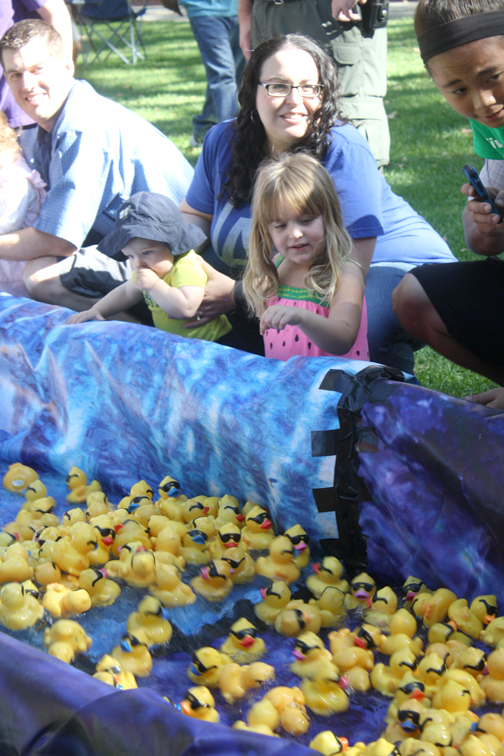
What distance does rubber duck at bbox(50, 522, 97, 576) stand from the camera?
5.97 ft

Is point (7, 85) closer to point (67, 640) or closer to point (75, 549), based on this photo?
point (75, 549)

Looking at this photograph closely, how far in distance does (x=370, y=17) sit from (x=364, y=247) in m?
1.46

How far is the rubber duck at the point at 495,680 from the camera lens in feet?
4.58

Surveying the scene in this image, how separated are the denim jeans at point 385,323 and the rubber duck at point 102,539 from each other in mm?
1131

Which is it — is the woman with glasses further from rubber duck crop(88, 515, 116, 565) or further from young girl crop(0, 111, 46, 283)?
rubber duck crop(88, 515, 116, 565)

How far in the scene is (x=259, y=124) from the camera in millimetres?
2523

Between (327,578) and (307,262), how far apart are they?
962 millimetres

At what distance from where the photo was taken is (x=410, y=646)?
1.52 m

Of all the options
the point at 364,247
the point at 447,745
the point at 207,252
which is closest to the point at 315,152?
the point at 364,247

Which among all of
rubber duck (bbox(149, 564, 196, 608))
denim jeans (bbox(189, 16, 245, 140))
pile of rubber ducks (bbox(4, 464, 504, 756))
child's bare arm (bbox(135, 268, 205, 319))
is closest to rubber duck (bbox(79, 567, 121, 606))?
pile of rubber ducks (bbox(4, 464, 504, 756))

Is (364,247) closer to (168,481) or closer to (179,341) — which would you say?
(179,341)

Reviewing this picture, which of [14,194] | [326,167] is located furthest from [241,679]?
[14,194]

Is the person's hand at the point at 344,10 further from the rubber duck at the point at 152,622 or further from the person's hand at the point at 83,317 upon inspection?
the rubber duck at the point at 152,622

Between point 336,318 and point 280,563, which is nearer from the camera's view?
point 280,563
